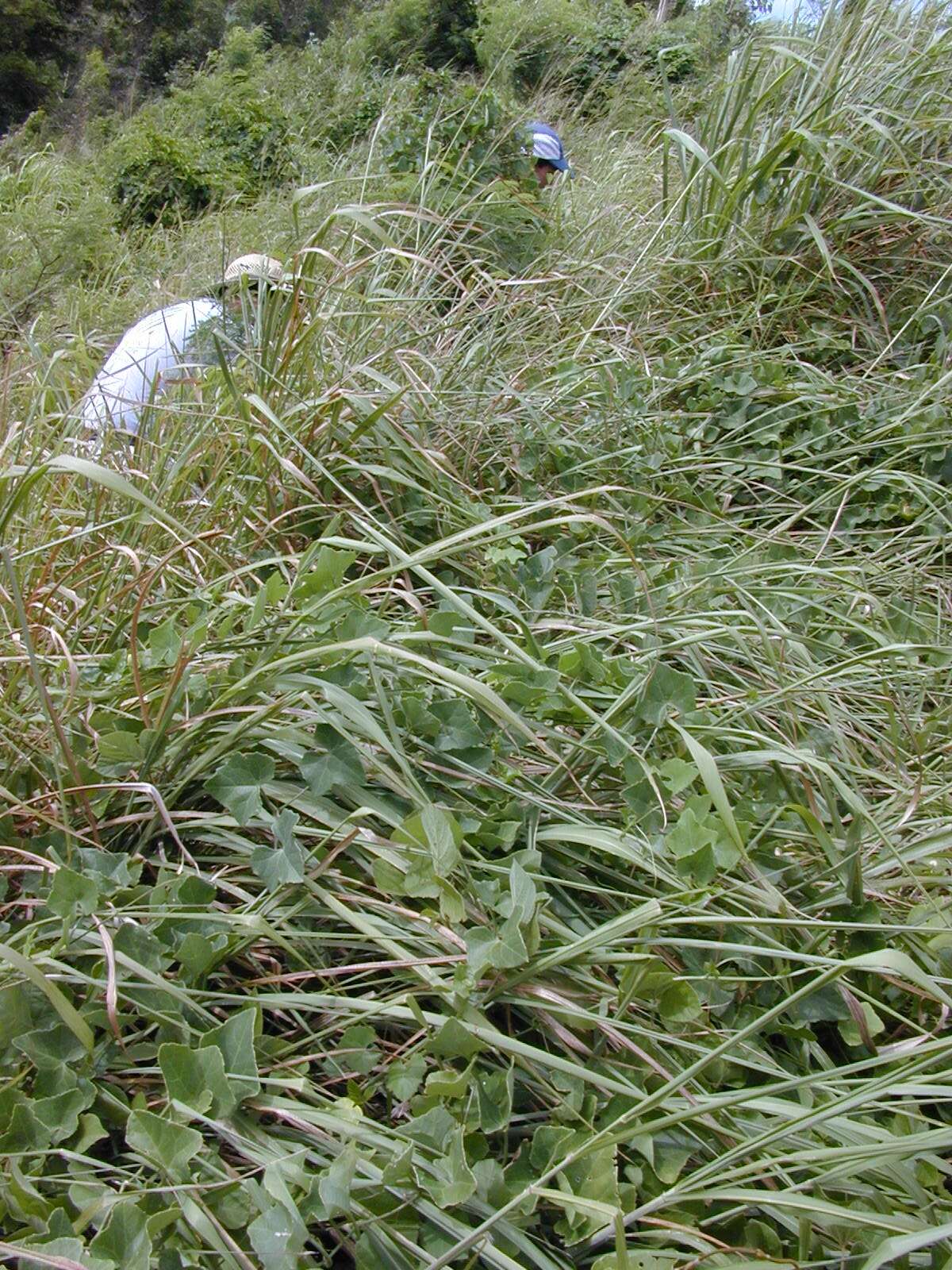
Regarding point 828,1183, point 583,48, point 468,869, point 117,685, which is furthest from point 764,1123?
point 583,48

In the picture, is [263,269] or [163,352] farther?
[163,352]

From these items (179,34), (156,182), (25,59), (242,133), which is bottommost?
(156,182)

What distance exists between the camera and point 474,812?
1298 millimetres

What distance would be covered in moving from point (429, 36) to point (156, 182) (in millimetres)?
3377

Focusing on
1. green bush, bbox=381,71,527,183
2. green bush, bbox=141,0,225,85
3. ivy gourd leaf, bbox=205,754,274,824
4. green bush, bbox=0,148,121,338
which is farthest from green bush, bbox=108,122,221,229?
green bush, bbox=141,0,225,85

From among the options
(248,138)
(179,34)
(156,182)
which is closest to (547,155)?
(156,182)

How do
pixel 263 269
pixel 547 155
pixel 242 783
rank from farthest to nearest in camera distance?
pixel 547 155
pixel 263 269
pixel 242 783

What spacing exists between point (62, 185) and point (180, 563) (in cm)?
602

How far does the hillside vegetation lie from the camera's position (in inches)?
37.6

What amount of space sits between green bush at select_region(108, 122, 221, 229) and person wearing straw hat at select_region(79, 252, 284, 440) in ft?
14.6

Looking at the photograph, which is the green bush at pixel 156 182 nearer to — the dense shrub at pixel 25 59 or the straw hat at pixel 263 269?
the straw hat at pixel 263 269

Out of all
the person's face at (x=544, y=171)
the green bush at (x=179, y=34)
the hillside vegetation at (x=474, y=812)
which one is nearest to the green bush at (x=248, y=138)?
the person's face at (x=544, y=171)

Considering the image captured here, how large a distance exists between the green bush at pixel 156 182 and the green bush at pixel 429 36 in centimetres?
241

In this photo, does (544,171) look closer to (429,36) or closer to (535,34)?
(535,34)
